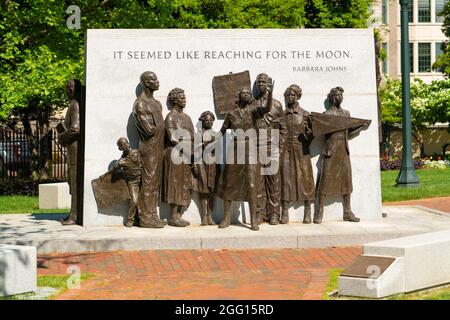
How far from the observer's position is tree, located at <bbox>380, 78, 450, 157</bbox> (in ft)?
129

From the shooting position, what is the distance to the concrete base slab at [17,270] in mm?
9031

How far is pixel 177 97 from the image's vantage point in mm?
13898

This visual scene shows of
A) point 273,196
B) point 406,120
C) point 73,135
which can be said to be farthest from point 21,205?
point 406,120

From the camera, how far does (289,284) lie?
994cm

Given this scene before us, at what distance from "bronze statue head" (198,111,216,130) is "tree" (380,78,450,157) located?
2685 cm

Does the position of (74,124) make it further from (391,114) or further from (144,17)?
(391,114)

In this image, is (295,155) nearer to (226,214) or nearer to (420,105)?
(226,214)

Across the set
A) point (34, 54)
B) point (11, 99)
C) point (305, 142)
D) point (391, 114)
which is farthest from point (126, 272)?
point (391, 114)

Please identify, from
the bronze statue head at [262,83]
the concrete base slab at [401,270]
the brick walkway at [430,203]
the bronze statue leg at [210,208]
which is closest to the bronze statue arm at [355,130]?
the bronze statue head at [262,83]

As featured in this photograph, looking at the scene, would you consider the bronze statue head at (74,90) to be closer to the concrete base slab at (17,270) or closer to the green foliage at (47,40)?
the concrete base slab at (17,270)

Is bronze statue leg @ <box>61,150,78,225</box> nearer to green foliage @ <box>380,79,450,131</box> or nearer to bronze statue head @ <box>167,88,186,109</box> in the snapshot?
bronze statue head @ <box>167,88,186,109</box>

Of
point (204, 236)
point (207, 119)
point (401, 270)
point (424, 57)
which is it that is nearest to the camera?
point (401, 270)

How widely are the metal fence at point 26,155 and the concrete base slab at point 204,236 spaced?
45.4ft

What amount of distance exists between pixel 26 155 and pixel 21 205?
991 centimetres
